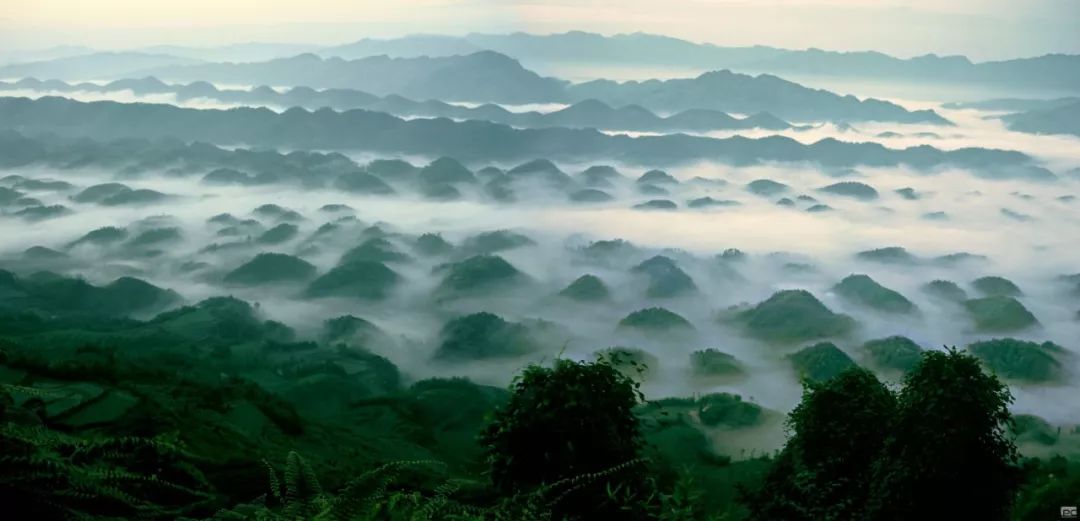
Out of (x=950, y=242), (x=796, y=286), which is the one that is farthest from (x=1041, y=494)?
(x=950, y=242)

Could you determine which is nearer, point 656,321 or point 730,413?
point 730,413

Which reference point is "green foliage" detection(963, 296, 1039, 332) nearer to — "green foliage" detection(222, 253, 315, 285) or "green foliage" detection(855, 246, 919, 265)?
"green foliage" detection(855, 246, 919, 265)

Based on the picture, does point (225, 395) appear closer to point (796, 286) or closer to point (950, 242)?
point (796, 286)

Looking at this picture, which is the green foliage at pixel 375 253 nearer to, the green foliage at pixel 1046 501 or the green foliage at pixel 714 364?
the green foliage at pixel 714 364

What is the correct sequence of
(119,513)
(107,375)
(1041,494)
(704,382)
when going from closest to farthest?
(119,513) → (1041,494) → (107,375) → (704,382)

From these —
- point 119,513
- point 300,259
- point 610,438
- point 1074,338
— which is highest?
point 119,513

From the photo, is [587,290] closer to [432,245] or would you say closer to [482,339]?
[482,339]

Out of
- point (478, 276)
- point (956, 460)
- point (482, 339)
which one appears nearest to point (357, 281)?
point (478, 276)
